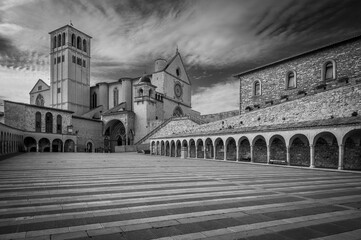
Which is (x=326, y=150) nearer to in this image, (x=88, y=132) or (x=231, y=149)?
(x=231, y=149)

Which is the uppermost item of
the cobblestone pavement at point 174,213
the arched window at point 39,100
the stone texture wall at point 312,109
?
the arched window at point 39,100

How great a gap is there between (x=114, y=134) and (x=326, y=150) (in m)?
45.0

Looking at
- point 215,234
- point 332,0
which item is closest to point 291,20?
point 332,0

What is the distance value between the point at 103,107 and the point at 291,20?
163 feet

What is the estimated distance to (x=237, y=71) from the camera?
34656 millimetres

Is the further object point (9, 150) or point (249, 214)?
point (9, 150)

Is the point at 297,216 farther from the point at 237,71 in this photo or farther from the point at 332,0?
the point at 237,71

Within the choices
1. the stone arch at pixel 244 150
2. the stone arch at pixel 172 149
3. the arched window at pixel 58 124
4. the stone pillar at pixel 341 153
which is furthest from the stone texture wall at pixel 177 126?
the stone pillar at pixel 341 153

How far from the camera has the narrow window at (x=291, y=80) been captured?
2739 cm

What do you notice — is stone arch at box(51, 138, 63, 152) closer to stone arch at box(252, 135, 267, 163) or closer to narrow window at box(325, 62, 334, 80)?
stone arch at box(252, 135, 267, 163)

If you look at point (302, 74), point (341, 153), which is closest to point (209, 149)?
point (302, 74)

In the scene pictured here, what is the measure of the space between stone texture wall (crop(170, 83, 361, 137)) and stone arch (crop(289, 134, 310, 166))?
1.99 metres

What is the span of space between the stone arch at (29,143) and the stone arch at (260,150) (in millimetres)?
35818

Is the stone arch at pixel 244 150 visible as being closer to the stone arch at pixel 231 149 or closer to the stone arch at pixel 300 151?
the stone arch at pixel 231 149
